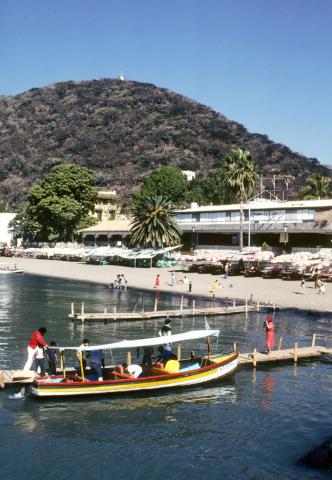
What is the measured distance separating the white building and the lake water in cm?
12593

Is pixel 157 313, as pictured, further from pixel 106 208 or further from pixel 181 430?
pixel 106 208

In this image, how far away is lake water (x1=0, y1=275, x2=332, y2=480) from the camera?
64.5ft

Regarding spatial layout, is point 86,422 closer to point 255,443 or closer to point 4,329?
point 255,443

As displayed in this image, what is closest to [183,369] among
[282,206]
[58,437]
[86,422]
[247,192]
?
[86,422]

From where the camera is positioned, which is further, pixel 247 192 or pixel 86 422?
pixel 247 192

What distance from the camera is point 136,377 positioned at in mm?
27703

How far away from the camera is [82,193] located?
5049 inches

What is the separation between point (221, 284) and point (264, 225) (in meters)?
25.4

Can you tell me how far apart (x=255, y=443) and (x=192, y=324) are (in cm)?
2522

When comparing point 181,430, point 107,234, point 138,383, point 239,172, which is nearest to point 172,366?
point 138,383

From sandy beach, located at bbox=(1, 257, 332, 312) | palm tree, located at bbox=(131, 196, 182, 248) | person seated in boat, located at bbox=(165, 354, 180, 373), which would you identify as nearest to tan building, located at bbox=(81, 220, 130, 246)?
sandy beach, located at bbox=(1, 257, 332, 312)

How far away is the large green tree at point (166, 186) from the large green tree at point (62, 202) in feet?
39.7

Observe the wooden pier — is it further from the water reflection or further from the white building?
the white building

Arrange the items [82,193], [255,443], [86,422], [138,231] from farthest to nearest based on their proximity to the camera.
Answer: [82,193] < [138,231] < [86,422] < [255,443]
